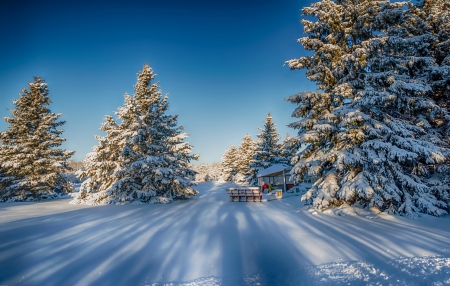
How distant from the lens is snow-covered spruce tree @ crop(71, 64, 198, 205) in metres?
15.7

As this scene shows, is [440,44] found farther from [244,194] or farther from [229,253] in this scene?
[229,253]

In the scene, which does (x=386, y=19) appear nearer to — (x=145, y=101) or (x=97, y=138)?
(x=145, y=101)

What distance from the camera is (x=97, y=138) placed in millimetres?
17328

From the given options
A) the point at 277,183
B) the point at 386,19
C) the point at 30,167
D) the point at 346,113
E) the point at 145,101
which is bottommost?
the point at 277,183

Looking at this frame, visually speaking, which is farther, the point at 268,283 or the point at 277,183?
the point at 277,183

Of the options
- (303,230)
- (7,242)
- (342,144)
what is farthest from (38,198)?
(342,144)

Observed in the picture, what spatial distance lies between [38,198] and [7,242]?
1606 centimetres

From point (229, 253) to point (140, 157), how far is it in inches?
512

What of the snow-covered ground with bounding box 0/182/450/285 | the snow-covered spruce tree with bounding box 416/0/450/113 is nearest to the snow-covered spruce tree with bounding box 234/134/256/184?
the snow-covered spruce tree with bounding box 416/0/450/113

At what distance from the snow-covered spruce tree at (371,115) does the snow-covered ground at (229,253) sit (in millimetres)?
1608

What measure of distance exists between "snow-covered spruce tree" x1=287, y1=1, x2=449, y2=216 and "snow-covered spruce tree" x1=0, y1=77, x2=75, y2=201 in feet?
67.6

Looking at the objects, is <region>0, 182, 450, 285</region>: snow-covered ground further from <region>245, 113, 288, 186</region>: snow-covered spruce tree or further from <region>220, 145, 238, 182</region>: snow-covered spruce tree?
<region>220, 145, 238, 182</region>: snow-covered spruce tree

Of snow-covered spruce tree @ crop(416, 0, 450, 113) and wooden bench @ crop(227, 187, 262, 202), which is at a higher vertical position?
snow-covered spruce tree @ crop(416, 0, 450, 113)

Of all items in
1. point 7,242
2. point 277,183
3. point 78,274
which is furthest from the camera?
point 277,183
